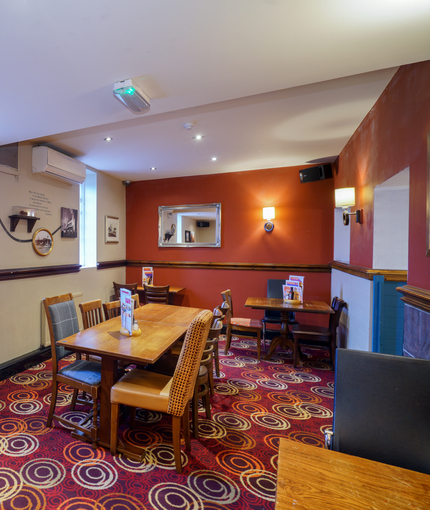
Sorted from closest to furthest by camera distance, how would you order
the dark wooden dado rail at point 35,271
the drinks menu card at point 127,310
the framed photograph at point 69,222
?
the drinks menu card at point 127,310 < the dark wooden dado rail at point 35,271 < the framed photograph at point 69,222

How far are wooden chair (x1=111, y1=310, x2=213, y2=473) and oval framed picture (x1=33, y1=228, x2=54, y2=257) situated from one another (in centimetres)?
248

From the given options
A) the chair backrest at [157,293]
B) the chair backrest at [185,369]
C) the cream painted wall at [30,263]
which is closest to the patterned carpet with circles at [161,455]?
the chair backrest at [185,369]

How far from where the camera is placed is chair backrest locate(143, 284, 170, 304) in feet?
14.4

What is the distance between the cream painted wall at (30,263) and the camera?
3102 mm

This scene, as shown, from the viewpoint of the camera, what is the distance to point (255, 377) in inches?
124

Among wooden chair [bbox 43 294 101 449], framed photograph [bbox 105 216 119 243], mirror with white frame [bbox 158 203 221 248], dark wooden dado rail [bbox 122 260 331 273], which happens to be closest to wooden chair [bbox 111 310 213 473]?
wooden chair [bbox 43 294 101 449]

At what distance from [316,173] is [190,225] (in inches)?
93.2

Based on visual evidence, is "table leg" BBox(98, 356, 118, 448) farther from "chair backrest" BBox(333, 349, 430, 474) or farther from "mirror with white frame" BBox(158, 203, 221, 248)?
"mirror with white frame" BBox(158, 203, 221, 248)

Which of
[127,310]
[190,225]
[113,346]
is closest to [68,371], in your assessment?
[113,346]

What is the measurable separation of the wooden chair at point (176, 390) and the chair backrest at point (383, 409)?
855mm

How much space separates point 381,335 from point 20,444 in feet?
9.95

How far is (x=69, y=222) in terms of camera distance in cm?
401

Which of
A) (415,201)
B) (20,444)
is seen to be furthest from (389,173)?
(20,444)

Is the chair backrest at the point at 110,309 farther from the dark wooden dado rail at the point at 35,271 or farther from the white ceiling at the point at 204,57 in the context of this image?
the white ceiling at the point at 204,57
